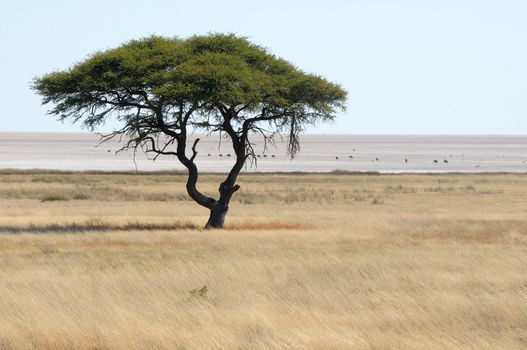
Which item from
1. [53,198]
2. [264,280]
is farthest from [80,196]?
[264,280]

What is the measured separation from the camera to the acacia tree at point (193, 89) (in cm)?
3419

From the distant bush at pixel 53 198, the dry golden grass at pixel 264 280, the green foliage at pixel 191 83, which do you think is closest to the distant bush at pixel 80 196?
the distant bush at pixel 53 198

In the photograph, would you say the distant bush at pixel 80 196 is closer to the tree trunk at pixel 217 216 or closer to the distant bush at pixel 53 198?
the distant bush at pixel 53 198

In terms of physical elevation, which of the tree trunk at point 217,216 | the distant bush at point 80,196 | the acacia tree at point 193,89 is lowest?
the distant bush at point 80,196

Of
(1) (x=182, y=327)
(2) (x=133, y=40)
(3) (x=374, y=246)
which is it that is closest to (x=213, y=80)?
(2) (x=133, y=40)

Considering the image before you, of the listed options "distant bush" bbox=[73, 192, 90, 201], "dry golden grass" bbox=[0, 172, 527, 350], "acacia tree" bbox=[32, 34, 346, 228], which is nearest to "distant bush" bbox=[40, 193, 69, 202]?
"distant bush" bbox=[73, 192, 90, 201]

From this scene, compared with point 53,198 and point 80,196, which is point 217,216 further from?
point 80,196

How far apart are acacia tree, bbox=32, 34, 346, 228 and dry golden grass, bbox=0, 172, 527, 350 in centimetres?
357

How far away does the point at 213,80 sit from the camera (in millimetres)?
33906

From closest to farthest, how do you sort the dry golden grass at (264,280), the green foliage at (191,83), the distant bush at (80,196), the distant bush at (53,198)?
the dry golden grass at (264,280)
the green foliage at (191,83)
the distant bush at (53,198)
the distant bush at (80,196)

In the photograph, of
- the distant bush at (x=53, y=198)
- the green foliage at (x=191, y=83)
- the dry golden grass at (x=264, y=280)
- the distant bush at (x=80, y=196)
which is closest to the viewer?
the dry golden grass at (x=264, y=280)

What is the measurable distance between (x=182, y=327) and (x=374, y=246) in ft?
45.7

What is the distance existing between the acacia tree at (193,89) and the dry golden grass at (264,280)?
3570 mm

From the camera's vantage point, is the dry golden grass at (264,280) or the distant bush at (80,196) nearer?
the dry golden grass at (264,280)
